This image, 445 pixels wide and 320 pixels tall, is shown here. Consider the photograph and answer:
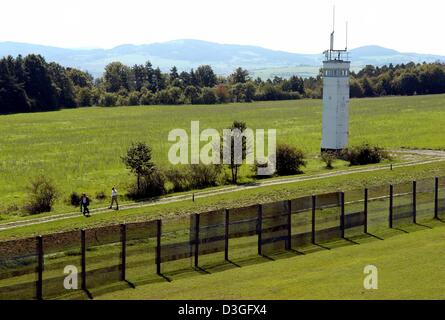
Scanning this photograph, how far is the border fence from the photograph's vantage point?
725 inches

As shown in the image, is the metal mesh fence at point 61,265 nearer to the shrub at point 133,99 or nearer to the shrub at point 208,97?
the shrub at point 133,99

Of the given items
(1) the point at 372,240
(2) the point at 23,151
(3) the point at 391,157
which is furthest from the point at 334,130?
(1) the point at 372,240

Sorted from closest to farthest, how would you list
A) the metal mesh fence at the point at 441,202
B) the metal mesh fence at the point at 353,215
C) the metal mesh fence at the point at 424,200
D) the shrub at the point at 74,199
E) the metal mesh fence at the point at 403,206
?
the metal mesh fence at the point at 353,215 < the metal mesh fence at the point at 403,206 < the metal mesh fence at the point at 424,200 < the metal mesh fence at the point at 441,202 < the shrub at the point at 74,199

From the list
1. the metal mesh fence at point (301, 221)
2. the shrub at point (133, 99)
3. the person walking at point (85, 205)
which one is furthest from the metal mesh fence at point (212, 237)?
the shrub at point (133, 99)

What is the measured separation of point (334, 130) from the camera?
216 feet

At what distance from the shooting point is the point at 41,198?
1609 inches

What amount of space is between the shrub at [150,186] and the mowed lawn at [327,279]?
24.0 metres

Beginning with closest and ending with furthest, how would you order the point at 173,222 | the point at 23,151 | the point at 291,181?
1. the point at 173,222
2. the point at 291,181
3. the point at 23,151

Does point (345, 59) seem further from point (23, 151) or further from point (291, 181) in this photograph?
point (23, 151)

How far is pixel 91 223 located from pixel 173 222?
13271 millimetres

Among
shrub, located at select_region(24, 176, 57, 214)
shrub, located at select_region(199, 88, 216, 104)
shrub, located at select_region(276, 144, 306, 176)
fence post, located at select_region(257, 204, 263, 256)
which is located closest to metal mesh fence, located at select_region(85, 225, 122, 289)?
fence post, located at select_region(257, 204, 263, 256)

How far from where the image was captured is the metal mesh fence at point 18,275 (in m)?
17.8

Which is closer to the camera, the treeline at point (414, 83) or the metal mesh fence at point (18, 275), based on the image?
the metal mesh fence at point (18, 275)

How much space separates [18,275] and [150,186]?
2767 cm
